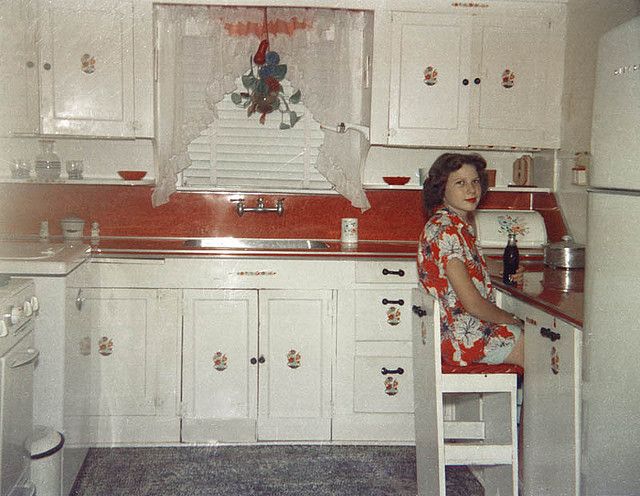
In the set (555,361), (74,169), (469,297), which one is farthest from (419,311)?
(74,169)

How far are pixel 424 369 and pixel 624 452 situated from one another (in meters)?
0.85

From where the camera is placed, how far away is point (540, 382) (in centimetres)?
254

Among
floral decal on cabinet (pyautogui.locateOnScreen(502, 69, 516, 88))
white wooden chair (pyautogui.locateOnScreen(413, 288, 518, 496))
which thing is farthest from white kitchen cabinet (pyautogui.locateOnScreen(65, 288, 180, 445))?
floral decal on cabinet (pyautogui.locateOnScreen(502, 69, 516, 88))

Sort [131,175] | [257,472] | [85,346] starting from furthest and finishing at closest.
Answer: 1. [131,175]
2. [257,472]
3. [85,346]

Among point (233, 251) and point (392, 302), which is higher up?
point (233, 251)

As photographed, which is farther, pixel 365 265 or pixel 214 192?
pixel 214 192

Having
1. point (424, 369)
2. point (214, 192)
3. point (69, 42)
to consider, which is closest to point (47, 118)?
point (69, 42)

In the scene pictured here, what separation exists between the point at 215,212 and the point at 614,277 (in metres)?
2.73

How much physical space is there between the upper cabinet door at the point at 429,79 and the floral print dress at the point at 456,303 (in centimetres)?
126

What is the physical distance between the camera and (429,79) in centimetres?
402

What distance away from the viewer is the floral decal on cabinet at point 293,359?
12.1ft

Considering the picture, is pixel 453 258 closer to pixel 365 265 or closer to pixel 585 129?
pixel 365 265

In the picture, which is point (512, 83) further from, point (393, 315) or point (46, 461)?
point (46, 461)

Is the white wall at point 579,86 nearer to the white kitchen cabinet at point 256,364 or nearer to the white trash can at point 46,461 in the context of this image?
the white kitchen cabinet at point 256,364
